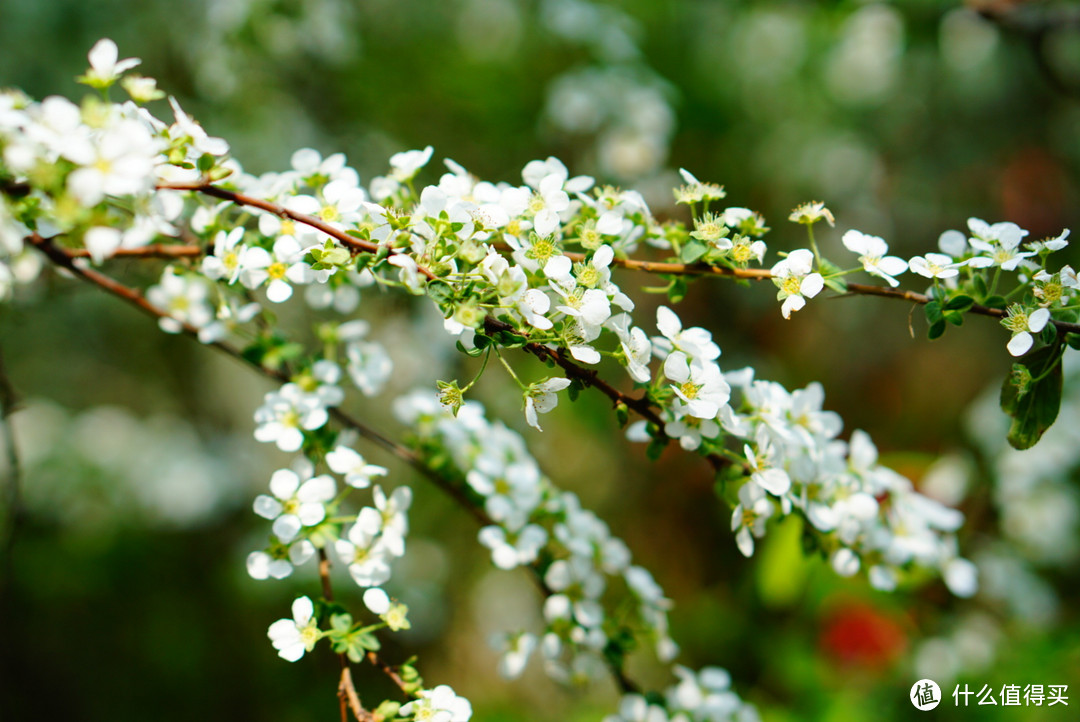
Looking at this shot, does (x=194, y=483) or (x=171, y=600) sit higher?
(x=194, y=483)

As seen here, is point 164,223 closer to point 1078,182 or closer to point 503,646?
point 503,646

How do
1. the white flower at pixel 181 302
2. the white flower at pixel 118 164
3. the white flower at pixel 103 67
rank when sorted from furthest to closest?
the white flower at pixel 181 302 < the white flower at pixel 103 67 < the white flower at pixel 118 164

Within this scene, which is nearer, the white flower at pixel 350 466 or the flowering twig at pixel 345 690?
the flowering twig at pixel 345 690

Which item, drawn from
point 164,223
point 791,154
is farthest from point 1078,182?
point 164,223

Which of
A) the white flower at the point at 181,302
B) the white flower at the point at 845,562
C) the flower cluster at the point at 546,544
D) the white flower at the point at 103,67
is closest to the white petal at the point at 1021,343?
the white flower at the point at 845,562

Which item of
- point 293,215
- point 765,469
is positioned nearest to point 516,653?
point 765,469

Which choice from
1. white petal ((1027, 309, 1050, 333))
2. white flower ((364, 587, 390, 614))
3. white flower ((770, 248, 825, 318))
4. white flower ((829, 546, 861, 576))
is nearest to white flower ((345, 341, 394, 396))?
white flower ((364, 587, 390, 614))

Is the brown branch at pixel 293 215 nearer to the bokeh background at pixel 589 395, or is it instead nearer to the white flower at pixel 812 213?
the white flower at pixel 812 213
